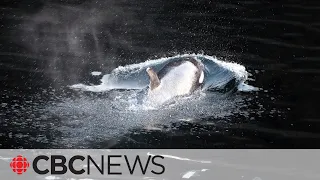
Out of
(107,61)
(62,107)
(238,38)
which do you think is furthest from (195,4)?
(62,107)

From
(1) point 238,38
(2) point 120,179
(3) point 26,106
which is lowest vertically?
(2) point 120,179

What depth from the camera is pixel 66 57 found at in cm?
1895

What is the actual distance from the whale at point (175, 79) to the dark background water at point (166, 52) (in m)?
1.39

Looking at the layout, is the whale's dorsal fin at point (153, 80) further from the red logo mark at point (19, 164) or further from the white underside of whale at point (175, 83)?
the red logo mark at point (19, 164)

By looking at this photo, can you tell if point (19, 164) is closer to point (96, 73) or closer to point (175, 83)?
point (175, 83)

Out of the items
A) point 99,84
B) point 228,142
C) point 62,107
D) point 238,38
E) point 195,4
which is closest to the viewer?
point 228,142

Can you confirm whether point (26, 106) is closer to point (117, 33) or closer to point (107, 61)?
point (107, 61)

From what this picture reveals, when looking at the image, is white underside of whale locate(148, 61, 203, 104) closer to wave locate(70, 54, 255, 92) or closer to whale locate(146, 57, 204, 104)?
whale locate(146, 57, 204, 104)

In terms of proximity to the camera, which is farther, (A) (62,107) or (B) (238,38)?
(B) (238,38)

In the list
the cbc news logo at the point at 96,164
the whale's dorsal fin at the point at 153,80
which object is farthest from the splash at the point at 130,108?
the cbc news logo at the point at 96,164

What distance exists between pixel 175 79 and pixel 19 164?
184 inches

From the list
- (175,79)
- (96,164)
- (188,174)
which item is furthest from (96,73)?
(188,174)

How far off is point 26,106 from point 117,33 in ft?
19.1

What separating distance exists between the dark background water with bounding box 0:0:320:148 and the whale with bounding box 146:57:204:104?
1387mm
